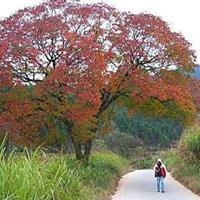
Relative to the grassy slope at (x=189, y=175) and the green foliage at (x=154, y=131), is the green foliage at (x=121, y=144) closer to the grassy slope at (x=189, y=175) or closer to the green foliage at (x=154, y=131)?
the green foliage at (x=154, y=131)

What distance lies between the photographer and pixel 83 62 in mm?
19781

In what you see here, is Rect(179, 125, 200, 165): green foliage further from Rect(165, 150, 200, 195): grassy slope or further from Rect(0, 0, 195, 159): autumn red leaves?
Rect(0, 0, 195, 159): autumn red leaves

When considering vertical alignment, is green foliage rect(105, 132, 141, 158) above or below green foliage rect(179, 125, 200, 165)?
Result: below

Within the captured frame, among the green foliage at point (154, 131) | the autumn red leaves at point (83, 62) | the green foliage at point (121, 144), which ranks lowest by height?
the green foliage at point (121, 144)

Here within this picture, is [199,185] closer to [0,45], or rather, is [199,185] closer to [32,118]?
[32,118]

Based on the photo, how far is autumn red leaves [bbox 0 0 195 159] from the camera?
19562mm

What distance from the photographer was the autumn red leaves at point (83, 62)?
64.2ft

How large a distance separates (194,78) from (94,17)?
6.09m

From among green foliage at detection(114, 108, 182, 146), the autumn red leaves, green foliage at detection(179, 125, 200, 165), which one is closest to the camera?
the autumn red leaves

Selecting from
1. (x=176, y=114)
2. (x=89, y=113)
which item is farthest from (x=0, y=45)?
(x=176, y=114)

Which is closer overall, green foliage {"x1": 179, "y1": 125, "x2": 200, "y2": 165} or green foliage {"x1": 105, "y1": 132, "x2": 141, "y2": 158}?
green foliage {"x1": 179, "y1": 125, "x2": 200, "y2": 165}

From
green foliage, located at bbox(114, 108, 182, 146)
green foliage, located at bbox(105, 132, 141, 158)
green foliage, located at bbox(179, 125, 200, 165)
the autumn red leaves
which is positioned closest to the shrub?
green foliage, located at bbox(179, 125, 200, 165)

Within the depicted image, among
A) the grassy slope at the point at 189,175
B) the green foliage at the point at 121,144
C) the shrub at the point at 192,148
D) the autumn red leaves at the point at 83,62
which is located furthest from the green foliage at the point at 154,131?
the autumn red leaves at the point at 83,62

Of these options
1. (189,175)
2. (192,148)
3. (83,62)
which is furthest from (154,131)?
(83,62)
